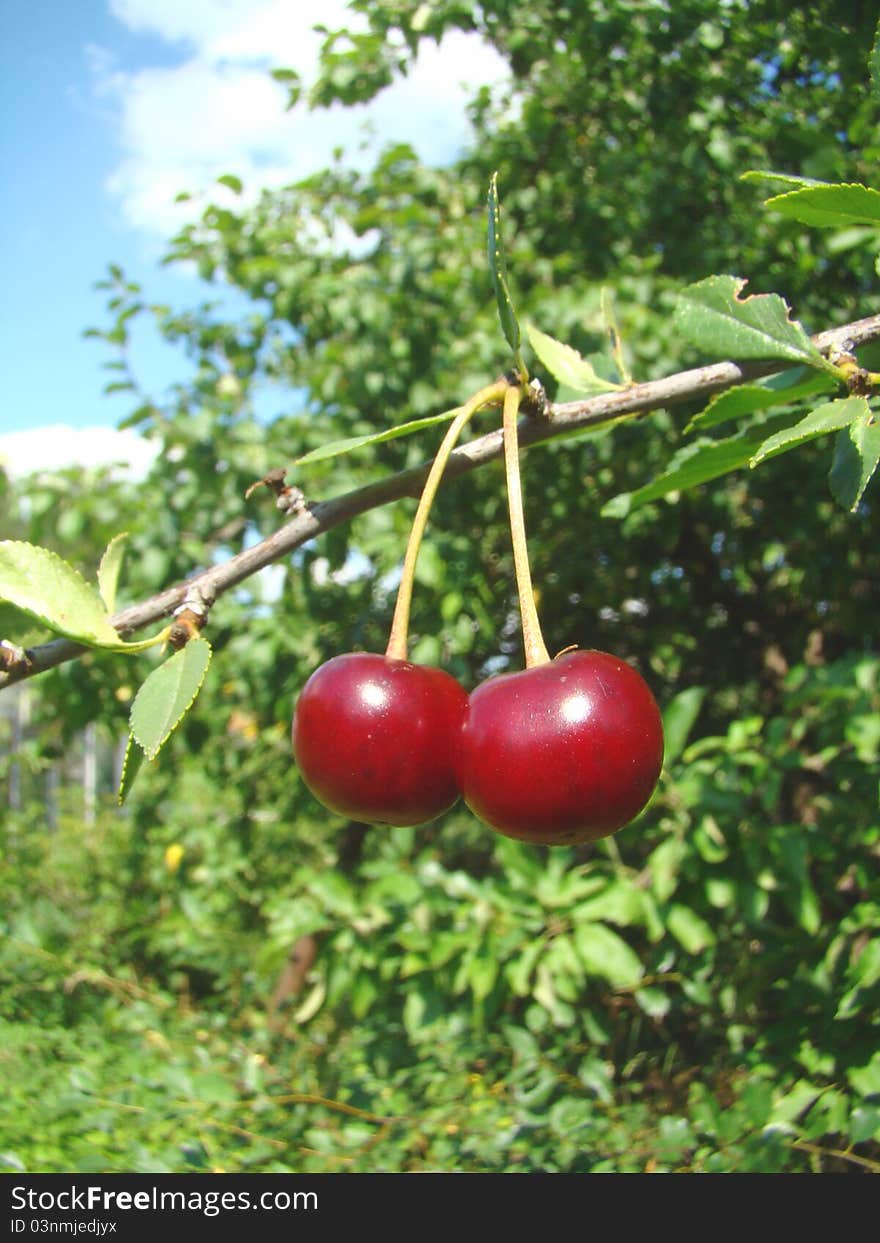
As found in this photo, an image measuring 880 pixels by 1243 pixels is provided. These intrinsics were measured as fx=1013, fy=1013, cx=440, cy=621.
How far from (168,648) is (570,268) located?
2.47 meters

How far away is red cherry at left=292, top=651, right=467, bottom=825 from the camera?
681mm

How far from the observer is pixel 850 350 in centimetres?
79

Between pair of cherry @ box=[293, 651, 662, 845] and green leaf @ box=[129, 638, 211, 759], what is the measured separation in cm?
9

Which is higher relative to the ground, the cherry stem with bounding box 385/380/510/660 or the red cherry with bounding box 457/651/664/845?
the cherry stem with bounding box 385/380/510/660

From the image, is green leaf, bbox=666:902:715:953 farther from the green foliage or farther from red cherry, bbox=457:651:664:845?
red cherry, bbox=457:651:664:845

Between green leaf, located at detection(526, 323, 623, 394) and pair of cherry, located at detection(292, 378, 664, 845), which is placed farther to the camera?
green leaf, located at detection(526, 323, 623, 394)

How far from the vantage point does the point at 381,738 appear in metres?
0.68

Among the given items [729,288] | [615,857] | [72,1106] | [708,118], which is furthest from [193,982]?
[729,288]

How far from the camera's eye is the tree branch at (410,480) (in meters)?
0.72

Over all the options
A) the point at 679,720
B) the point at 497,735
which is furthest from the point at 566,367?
the point at 679,720

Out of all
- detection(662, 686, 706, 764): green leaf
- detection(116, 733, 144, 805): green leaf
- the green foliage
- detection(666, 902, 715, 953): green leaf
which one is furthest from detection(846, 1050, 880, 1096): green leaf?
detection(116, 733, 144, 805): green leaf

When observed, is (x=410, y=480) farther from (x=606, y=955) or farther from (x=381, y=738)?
(x=606, y=955)

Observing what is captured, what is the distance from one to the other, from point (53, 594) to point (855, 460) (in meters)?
0.57
